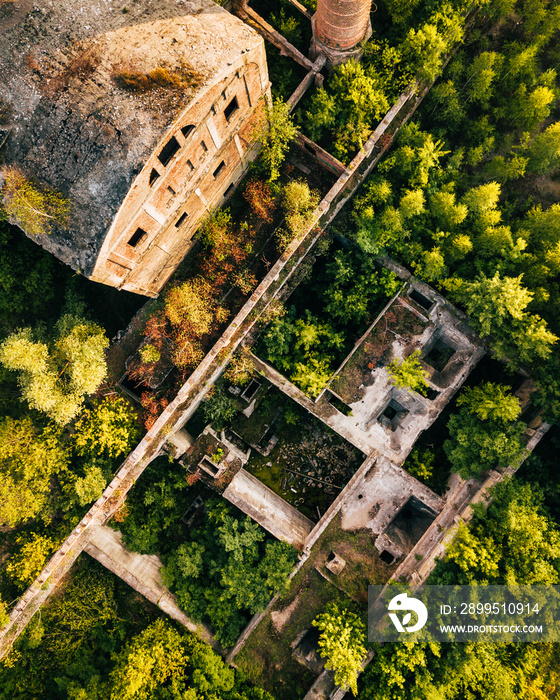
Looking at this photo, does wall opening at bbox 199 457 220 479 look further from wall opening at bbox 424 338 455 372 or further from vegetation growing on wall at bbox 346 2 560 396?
vegetation growing on wall at bbox 346 2 560 396

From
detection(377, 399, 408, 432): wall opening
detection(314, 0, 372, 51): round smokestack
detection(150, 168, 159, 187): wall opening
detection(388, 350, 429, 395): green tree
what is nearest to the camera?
detection(150, 168, 159, 187): wall opening

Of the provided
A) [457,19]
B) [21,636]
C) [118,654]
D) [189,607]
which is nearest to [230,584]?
[189,607]

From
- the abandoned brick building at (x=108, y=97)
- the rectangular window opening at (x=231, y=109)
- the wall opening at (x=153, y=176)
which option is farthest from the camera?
the rectangular window opening at (x=231, y=109)

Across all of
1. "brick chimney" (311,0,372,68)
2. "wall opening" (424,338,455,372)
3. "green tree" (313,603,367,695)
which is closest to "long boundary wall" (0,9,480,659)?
"brick chimney" (311,0,372,68)

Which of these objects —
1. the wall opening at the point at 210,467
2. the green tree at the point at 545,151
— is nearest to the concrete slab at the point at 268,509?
the wall opening at the point at 210,467

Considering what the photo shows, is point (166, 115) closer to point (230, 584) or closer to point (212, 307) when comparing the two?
point (212, 307)

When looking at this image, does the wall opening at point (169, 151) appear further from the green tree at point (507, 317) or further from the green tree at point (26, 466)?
the green tree at point (507, 317)
